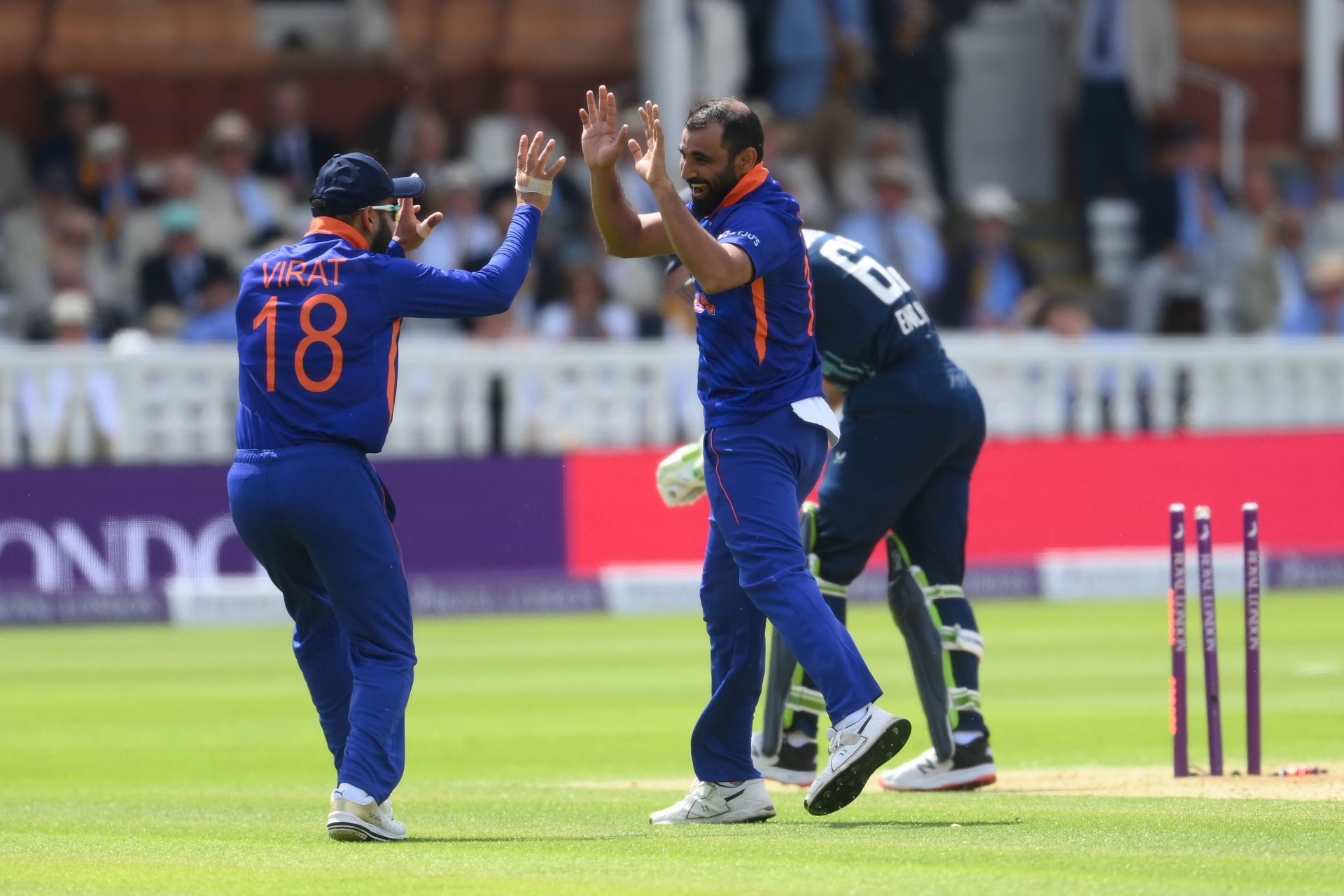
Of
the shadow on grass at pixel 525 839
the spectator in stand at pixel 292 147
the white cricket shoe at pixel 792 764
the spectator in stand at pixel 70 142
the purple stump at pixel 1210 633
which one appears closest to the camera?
the shadow on grass at pixel 525 839

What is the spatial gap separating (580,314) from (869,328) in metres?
10.3

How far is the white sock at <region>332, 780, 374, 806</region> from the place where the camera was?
23.4 feet

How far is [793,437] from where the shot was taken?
7.53 metres

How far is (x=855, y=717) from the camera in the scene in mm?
7137

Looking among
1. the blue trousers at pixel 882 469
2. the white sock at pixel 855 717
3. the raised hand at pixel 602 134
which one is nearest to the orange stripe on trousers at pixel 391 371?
the raised hand at pixel 602 134

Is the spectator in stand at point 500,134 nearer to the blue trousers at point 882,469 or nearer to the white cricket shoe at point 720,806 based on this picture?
the blue trousers at point 882,469

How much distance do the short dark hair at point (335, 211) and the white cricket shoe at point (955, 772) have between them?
305 cm

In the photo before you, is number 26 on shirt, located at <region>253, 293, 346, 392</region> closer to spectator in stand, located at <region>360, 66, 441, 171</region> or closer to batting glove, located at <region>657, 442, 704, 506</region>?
batting glove, located at <region>657, 442, 704, 506</region>

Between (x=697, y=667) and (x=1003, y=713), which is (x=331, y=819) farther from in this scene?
(x=697, y=667)

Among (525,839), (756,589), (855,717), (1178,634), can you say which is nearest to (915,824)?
(855,717)

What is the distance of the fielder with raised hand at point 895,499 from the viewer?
867cm

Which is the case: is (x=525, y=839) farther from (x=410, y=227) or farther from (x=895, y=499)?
(x=895, y=499)

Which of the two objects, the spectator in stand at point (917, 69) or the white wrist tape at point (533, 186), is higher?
the spectator in stand at point (917, 69)

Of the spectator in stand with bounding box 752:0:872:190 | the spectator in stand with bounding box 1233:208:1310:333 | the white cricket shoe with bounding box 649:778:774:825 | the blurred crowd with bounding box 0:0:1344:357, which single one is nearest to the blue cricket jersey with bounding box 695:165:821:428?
the white cricket shoe with bounding box 649:778:774:825
